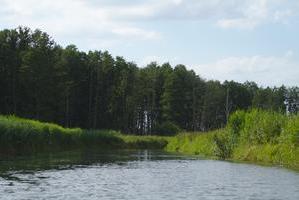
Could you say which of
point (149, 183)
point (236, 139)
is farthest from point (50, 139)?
point (149, 183)

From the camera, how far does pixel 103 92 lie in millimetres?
136875

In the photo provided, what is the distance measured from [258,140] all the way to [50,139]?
84.2 ft

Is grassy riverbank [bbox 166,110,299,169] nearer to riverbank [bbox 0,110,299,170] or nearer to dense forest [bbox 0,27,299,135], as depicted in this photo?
riverbank [bbox 0,110,299,170]

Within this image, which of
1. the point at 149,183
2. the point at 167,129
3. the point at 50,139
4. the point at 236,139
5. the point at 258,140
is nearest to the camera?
the point at 149,183

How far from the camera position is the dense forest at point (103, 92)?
359 ft

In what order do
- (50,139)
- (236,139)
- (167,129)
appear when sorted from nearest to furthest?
(236,139) → (50,139) → (167,129)

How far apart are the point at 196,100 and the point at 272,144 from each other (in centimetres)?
11057

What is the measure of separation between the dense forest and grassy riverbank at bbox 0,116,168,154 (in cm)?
2584

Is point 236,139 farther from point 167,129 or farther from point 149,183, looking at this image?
point 167,129

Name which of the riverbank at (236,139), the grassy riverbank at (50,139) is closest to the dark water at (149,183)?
the riverbank at (236,139)

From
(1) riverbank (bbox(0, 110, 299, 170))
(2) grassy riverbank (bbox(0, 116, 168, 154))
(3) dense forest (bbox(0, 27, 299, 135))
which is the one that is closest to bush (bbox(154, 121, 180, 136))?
(3) dense forest (bbox(0, 27, 299, 135))

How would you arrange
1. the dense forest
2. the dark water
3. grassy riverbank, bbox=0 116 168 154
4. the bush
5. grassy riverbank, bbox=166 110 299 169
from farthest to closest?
the bush < the dense forest < grassy riverbank, bbox=0 116 168 154 < grassy riverbank, bbox=166 110 299 169 < the dark water

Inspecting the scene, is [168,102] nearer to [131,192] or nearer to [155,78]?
[155,78]

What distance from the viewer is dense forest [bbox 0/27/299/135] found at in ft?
359
